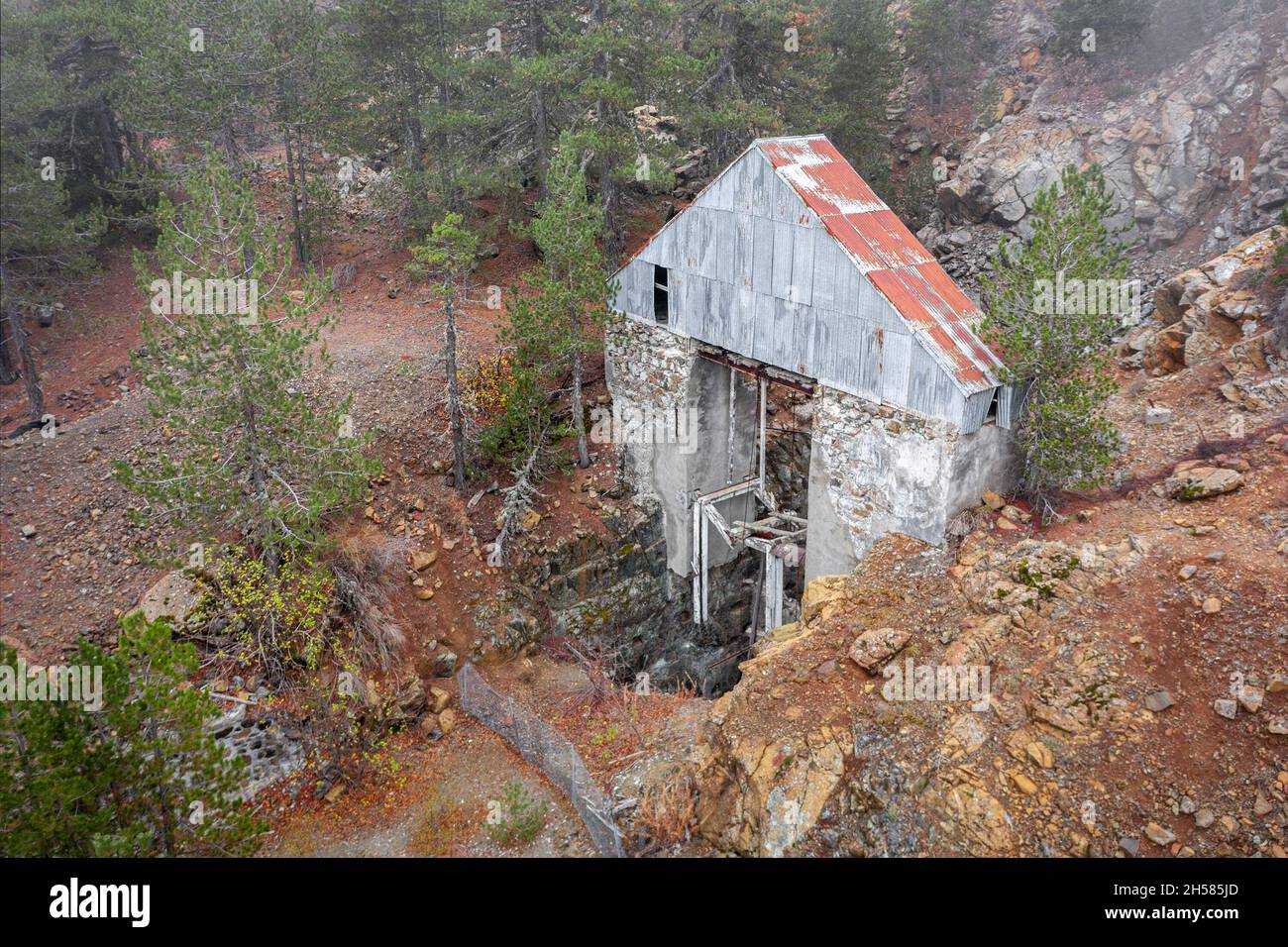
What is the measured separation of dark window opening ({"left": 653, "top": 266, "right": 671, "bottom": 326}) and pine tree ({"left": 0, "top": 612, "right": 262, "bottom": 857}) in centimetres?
1408

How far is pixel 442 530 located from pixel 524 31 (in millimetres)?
18413

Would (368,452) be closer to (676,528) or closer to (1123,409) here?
(676,528)

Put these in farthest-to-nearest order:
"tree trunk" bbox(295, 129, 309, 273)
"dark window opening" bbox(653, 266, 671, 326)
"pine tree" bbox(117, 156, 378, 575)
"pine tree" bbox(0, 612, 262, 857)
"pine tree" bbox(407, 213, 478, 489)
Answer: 1. "tree trunk" bbox(295, 129, 309, 273)
2. "dark window opening" bbox(653, 266, 671, 326)
3. "pine tree" bbox(407, 213, 478, 489)
4. "pine tree" bbox(117, 156, 378, 575)
5. "pine tree" bbox(0, 612, 262, 857)

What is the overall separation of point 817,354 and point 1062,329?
476 cm

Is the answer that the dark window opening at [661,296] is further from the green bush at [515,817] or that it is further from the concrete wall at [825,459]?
the green bush at [515,817]

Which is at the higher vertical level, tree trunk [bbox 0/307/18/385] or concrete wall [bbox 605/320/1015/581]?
tree trunk [bbox 0/307/18/385]

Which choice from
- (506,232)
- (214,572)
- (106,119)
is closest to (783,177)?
(214,572)

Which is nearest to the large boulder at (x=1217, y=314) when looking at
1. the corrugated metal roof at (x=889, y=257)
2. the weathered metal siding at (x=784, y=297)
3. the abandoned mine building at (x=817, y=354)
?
the corrugated metal roof at (x=889, y=257)

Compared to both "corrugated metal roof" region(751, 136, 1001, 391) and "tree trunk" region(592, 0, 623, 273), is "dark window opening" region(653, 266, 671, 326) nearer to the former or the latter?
"tree trunk" region(592, 0, 623, 273)

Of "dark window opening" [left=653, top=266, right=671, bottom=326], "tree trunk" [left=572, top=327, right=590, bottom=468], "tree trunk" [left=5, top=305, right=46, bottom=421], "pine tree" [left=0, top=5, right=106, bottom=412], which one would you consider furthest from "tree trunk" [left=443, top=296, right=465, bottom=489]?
"tree trunk" [left=5, top=305, right=46, bottom=421]

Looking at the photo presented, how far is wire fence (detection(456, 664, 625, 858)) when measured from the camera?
46.8 ft

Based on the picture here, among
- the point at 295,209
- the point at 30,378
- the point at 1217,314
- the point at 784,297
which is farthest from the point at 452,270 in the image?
the point at 1217,314

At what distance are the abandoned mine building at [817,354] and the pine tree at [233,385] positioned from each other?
858cm

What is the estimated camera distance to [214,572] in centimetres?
1725
